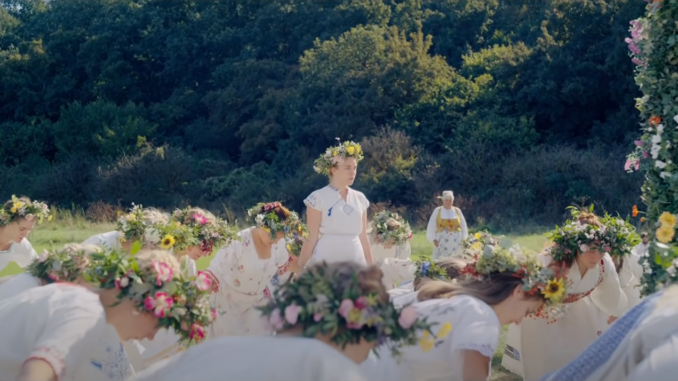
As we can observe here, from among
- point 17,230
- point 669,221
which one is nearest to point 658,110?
point 669,221

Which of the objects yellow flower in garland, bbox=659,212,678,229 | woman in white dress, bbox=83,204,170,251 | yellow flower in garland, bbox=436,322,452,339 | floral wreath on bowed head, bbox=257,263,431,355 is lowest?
woman in white dress, bbox=83,204,170,251

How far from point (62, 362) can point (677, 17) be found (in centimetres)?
511

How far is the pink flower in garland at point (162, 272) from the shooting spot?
14.8ft

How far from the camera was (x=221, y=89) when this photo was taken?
41.6 meters

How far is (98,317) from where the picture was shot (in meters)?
4.09

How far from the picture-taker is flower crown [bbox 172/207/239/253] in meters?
8.38

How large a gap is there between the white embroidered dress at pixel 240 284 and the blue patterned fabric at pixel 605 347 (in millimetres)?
4811

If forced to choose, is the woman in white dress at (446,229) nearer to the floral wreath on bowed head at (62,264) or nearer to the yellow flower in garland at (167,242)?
the yellow flower in garland at (167,242)

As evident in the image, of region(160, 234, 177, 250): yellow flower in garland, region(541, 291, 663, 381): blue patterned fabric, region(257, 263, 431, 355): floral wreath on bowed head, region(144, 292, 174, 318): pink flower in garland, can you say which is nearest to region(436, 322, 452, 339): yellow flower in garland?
region(257, 263, 431, 355): floral wreath on bowed head

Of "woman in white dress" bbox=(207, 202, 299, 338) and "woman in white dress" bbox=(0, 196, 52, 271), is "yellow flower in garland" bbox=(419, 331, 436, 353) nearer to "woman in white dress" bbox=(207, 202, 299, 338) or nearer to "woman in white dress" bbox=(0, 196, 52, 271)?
"woman in white dress" bbox=(207, 202, 299, 338)

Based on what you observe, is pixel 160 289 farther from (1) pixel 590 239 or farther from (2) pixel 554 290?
(1) pixel 590 239

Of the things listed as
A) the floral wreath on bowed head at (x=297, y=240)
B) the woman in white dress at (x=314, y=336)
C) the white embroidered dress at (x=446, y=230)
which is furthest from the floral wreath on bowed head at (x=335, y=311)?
the white embroidered dress at (x=446, y=230)

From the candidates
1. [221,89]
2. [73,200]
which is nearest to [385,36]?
[221,89]

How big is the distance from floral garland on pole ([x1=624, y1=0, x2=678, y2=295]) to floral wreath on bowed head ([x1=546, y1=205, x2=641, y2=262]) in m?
0.36
